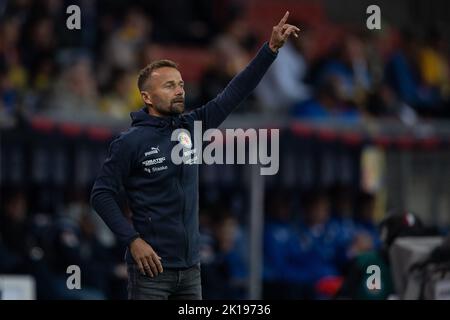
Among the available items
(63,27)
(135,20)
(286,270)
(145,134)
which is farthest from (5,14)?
(145,134)

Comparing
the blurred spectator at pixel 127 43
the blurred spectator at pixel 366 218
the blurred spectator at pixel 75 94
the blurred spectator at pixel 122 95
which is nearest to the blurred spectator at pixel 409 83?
the blurred spectator at pixel 366 218

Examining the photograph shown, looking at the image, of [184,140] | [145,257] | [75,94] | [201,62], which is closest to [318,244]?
[75,94]

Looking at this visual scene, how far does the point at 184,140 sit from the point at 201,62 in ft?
28.8

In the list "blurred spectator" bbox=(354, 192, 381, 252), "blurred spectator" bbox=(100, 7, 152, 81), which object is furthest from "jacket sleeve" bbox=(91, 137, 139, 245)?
"blurred spectator" bbox=(354, 192, 381, 252)

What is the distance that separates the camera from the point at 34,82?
12242mm

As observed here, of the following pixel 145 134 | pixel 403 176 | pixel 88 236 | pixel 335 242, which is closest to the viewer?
pixel 145 134

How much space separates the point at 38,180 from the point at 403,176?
4.09 meters

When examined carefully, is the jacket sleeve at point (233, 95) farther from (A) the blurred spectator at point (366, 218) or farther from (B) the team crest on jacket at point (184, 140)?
(A) the blurred spectator at point (366, 218)

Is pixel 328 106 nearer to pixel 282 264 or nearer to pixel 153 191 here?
pixel 282 264

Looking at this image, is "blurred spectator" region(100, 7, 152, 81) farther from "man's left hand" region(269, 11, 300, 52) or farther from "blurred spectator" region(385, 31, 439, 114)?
"man's left hand" region(269, 11, 300, 52)

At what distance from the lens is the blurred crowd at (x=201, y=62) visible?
40.0 ft

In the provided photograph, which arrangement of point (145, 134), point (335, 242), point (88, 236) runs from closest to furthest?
point (145, 134) → point (88, 236) → point (335, 242)

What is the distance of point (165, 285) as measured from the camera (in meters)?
6.08
